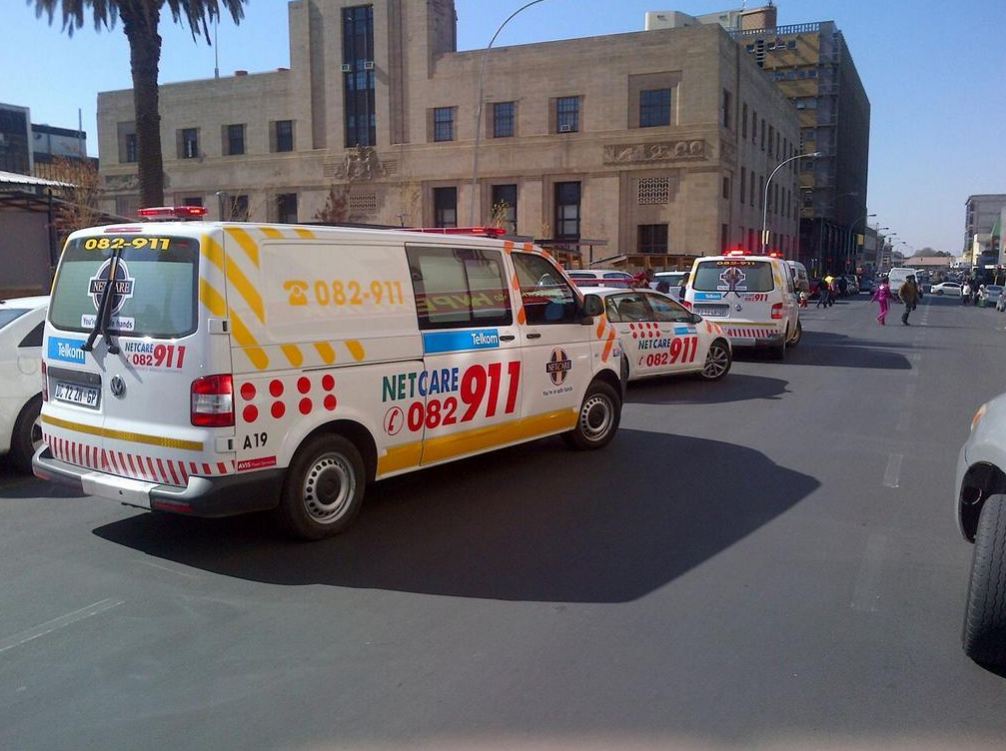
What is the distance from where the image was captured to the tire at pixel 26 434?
25.2 feet

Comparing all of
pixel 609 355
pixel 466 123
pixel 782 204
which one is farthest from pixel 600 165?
pixel 609 355

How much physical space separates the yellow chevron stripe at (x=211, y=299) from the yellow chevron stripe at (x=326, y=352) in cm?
70

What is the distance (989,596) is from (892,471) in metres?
4.33

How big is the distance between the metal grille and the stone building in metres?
0.07

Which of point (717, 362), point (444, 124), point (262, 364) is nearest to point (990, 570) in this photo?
point (262, 364)

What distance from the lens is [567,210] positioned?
49.2 metres

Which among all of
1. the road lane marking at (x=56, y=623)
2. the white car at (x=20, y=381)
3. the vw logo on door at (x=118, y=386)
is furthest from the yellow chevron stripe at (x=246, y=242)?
the white car at (x=20, y=381)

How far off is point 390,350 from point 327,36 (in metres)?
50.4

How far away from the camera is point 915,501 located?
7082mm

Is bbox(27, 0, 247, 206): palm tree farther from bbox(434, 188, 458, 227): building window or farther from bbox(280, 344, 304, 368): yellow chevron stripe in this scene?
bbox(434, 188, 458, 227): building window

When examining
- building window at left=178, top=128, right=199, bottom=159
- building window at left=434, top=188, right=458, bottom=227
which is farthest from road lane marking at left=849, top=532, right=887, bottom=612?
building window at left=178, top=128, right=199, bottom=159

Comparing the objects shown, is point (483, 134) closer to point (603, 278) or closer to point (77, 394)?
point (603, 278)

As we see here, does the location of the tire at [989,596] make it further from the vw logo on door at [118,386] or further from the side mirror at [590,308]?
the vw logo on door at [118,386]

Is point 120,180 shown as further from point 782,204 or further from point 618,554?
point 618,554
